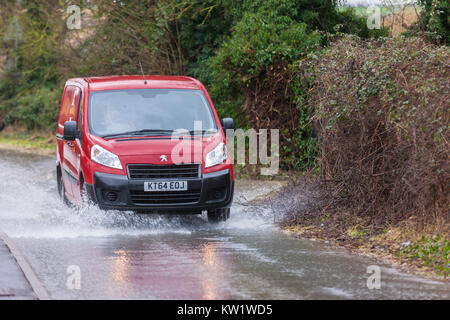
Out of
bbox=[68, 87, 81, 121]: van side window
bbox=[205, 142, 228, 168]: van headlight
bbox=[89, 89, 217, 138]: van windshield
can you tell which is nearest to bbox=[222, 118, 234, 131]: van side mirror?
bbox=[89, 89, 217, 138]: van windshield

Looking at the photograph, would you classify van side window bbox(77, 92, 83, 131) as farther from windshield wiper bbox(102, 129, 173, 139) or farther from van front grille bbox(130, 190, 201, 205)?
van front grille bbox(130, 190, 201, 205)

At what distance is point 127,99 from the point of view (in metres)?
11.9

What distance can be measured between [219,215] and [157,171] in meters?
1.33

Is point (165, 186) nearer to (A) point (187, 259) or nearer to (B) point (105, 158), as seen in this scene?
(B) point (105, 158)

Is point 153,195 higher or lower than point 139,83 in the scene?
lower

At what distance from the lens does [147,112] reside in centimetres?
1173

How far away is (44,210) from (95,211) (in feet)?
8.57

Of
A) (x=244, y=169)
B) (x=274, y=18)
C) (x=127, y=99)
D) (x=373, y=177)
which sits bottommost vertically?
(x=244, y=169)

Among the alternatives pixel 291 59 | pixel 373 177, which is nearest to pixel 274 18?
pixel 291 59

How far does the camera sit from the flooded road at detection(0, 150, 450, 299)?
7.08 metres

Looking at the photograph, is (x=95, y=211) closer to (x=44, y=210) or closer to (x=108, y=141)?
(x=108, y=141)

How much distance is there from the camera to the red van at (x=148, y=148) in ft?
35.1

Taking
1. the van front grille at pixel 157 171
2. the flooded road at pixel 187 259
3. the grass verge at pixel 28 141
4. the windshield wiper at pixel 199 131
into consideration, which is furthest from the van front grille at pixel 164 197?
the grass verge at pixel 28 141

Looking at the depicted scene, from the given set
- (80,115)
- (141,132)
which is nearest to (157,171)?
(141,132)
